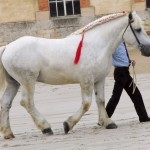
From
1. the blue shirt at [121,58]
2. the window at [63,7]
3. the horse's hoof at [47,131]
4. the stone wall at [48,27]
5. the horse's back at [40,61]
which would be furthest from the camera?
the window at [63,7]

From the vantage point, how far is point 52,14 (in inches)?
1204

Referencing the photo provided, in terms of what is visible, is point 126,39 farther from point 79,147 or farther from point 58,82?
point 79,147

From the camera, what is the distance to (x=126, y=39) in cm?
1159

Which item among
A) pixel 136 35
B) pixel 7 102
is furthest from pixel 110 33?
pixel 7 102

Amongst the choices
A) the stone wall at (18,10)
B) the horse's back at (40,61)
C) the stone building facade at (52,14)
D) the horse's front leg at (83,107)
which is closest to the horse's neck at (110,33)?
the horse's back at (40,61)

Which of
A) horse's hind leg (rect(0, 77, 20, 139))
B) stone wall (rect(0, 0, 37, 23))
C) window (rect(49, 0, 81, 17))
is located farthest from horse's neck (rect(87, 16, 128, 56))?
window (rect(49, 0, 81, 17))

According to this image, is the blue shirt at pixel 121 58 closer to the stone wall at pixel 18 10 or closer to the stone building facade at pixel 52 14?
the stone building facade at pixel 52 14

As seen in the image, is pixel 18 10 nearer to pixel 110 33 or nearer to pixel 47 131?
pixel 110 33

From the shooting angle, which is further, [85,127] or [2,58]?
[85,127]

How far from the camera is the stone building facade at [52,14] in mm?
30125

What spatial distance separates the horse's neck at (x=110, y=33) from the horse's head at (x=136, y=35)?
9cm

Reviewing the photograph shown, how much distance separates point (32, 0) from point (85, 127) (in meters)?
18.7

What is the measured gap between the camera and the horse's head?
37.5 ft

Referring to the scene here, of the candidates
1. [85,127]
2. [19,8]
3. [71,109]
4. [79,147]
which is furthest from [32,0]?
[79,147]
